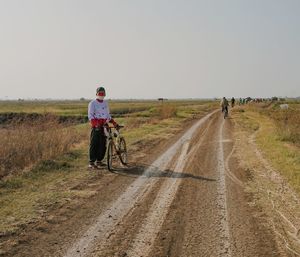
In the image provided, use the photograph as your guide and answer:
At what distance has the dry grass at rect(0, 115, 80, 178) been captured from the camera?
11.7 metres

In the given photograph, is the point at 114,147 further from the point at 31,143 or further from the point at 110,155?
the point at 31,143

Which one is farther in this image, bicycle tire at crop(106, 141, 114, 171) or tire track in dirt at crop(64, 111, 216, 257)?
bicycle tire at crop(106, 141, 114, 171)

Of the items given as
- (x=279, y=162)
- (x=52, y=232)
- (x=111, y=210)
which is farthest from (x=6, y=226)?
(x=279, y=162)

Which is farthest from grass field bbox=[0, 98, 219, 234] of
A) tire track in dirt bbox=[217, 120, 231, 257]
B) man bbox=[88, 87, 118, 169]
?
tire track in dirt bbox=[217, 120, 231, 257]

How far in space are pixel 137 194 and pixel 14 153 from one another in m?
5.36

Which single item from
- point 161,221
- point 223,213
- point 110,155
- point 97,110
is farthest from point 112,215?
point 97,110

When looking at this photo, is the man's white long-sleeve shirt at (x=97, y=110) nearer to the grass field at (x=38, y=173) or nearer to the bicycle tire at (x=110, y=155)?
the bicycle tire at (x=110, y=155)

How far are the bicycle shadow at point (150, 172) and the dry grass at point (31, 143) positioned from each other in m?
2.82

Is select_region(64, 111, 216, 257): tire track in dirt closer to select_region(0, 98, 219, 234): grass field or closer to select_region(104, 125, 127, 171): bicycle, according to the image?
select_region(0, 98, 219, 234): grass field

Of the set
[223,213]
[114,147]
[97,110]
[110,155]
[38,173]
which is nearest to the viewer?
[223,213]

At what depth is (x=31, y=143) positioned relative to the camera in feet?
42.4

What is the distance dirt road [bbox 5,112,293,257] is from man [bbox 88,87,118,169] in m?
1.25

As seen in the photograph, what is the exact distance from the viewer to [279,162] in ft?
39.8

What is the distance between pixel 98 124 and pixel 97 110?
16.3 inches
